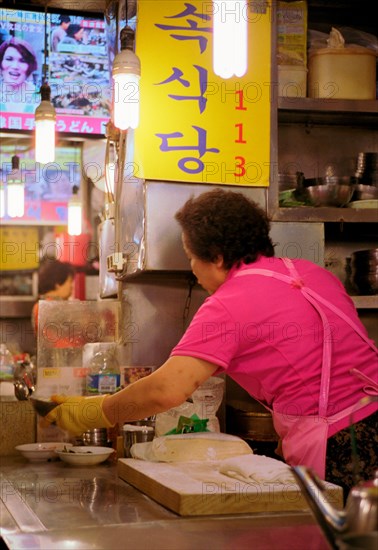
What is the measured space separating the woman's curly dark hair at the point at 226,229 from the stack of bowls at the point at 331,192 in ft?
2.05

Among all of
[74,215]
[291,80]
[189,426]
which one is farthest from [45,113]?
[74,215]

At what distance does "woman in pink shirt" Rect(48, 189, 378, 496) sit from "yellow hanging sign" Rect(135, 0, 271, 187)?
779 millimetres

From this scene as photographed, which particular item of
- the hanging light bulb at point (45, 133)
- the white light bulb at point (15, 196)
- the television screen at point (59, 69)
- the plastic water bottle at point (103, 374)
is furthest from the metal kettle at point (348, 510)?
the white light bulb at point (15, 196)

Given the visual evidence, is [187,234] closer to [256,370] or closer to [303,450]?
[256,370]

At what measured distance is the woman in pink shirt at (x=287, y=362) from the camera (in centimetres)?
242

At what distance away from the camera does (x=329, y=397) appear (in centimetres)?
250

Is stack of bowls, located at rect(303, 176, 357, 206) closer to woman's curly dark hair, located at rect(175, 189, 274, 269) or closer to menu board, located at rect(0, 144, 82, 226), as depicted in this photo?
woman's curly dark hair, located at rect(175, 189, 274, 269)

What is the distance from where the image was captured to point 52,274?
7.49 metres

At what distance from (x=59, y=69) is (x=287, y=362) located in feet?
10.4

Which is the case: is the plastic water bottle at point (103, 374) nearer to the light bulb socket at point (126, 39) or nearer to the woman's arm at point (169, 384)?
the woman's arm at point (169, 384)

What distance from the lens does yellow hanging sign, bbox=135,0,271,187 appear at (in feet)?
10.6

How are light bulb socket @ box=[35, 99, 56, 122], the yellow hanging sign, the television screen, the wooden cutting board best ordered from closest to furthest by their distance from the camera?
the wooden cutting board → the yellow hanging sign → light bulb socket @ box=[35, 99, 56, 122] → the television screen

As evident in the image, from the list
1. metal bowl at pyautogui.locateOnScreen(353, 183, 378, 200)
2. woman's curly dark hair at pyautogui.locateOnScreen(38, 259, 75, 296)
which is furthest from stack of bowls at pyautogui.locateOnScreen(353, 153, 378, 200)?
woman's curly dark hair at pyautogui.locateOnScreen(38, 259, 75, 296)

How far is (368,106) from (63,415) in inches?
74.3
